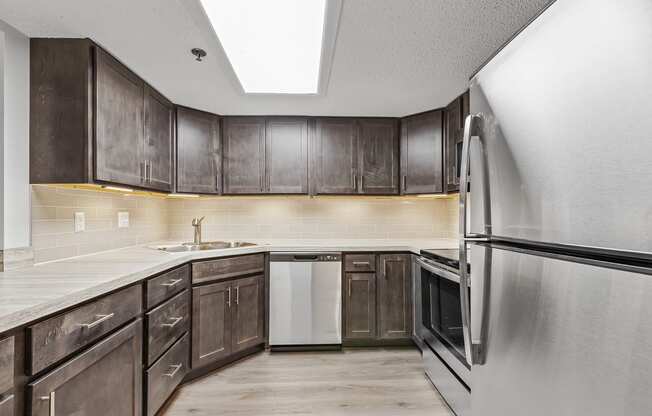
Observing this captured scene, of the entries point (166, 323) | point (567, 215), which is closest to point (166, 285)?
point (166, 323)

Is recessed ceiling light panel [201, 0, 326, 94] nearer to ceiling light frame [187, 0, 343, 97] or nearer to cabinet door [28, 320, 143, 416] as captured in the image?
ceiling light frame [187, 0, 343, 97]

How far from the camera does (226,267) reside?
97.4 inches

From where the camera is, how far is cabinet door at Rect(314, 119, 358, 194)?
305 cm

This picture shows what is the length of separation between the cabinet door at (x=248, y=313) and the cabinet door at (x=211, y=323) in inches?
2.9

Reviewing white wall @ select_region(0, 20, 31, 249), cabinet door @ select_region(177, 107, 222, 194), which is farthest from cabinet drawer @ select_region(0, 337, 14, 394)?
cabinet door @ select_region(177, 107, 222, 194)

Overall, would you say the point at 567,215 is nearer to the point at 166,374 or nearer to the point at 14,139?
the point at 166,374

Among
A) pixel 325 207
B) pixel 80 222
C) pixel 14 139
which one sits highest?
pixel 14 139

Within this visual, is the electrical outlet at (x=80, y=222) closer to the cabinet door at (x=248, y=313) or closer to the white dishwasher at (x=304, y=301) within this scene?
the cabinet door at (x=248, y=313)

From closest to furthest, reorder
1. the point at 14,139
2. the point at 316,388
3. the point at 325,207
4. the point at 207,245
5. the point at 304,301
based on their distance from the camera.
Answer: the point at 14,139 → the point at 316,388 → the point at 304,301 → the point at 207,245 → the point at 325,207

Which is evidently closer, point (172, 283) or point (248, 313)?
point (172, 283)

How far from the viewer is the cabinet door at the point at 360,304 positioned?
279 centimetres

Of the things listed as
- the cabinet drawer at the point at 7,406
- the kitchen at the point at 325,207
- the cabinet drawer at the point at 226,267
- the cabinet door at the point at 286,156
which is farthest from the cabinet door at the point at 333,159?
the cabinet drawer at the point at 7,406

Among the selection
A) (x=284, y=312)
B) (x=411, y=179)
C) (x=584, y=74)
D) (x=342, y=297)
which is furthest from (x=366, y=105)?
(x=584, y=74)

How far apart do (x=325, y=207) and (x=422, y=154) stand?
1.08 m
